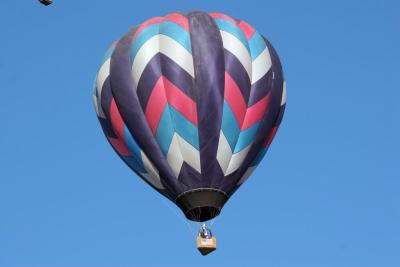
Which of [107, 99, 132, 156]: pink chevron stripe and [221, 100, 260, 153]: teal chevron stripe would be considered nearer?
[221, 100, 260, 153]: teal chevron stripe

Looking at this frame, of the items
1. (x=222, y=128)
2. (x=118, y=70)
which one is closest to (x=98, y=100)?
(x=118, y=70)

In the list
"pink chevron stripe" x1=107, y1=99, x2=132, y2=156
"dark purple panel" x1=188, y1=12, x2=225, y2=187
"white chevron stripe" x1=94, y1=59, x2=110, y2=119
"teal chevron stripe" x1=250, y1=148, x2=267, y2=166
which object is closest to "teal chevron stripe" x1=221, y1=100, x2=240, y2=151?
"dark purple panel" x1=188, y1=12, x2=225, y2=187

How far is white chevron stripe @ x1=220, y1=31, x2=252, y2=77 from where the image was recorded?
29.0 m

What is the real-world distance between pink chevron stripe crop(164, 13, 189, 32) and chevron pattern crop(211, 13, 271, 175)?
80 cm

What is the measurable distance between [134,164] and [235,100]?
9.61 feet

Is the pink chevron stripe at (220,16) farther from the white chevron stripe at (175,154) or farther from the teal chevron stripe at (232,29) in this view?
the white chevron stripe at (175,154)

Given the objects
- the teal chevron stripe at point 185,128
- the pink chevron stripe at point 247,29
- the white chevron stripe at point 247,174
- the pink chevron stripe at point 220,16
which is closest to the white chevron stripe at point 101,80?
the teal chevron stripe at point 185,128

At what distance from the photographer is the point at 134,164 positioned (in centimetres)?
2964

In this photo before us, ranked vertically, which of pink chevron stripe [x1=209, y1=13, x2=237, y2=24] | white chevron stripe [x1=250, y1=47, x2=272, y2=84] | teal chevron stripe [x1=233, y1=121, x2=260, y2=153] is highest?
pink chevron stripe [x1=209, y1=13, x2=237, y2=24]

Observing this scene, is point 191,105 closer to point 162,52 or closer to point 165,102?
point 165,102

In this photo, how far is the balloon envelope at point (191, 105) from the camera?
93.0 ft

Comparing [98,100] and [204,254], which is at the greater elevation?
[98,100]

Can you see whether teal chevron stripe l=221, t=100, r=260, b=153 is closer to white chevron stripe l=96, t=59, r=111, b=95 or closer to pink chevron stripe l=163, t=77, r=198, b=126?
pink chevron stripe l=163, t=77, r=198, b=126

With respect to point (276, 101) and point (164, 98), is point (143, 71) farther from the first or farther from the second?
point (276, 101)
